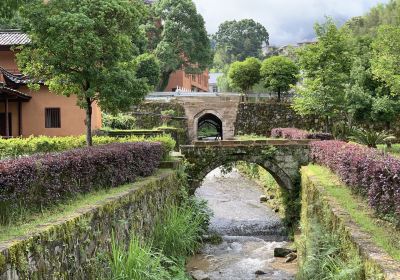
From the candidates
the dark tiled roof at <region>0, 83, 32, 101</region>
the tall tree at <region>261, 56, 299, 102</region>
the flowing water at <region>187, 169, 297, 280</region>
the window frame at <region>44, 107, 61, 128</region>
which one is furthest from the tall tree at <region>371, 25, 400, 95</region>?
the tall tree at <region>261, 56, 299, 102</region>

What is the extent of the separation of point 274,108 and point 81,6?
25142 mm

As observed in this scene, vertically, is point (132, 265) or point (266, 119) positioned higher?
point (266, 119)

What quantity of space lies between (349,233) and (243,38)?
9062cm

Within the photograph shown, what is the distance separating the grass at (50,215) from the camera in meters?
5.94

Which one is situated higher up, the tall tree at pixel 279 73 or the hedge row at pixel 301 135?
the tall tree at pixel 279 73

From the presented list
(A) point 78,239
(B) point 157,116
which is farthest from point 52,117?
(A) point 78,239

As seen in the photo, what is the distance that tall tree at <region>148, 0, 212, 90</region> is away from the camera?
46.1 m

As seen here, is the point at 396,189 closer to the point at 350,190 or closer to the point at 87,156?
the point at 350,190

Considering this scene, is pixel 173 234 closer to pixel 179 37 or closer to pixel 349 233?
pixel 349 233

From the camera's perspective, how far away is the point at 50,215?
717 cm

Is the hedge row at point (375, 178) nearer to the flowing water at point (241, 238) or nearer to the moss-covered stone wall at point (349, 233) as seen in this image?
the moss-covered stone wall at point (349, 233)

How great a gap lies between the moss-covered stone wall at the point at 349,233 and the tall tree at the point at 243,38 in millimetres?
82754

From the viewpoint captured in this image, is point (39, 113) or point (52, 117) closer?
point (39, 113)

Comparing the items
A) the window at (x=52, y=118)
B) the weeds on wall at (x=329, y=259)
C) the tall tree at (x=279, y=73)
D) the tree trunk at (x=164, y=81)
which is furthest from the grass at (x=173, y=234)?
the tree trunk at (x=164, y=81)
